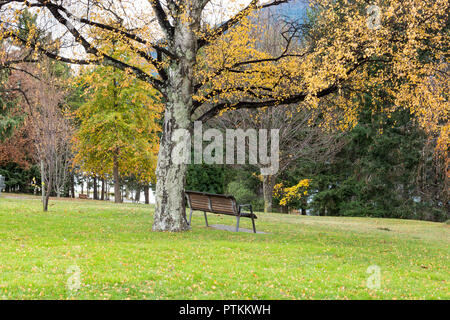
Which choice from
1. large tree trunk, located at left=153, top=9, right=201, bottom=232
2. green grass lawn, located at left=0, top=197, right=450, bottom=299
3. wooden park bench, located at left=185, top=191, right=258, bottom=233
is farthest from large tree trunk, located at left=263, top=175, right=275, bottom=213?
large tree trunk, located at left=153, top=9, right=201, bottom=232

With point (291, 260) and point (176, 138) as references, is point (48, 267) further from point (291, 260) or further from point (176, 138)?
point (176, 138)

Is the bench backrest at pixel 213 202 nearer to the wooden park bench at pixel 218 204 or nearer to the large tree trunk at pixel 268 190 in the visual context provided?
the wooden park bench at pixel 218 204

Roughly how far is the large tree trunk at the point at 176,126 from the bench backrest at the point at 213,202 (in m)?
0.93

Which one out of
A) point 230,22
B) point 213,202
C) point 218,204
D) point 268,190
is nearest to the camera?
point 230,22

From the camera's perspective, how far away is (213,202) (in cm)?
1189

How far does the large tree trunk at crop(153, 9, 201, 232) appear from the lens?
36.2 feet

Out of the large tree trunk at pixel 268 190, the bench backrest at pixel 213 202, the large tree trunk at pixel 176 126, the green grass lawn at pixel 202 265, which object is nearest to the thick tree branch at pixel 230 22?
the large tree trunk at pixel 176 126

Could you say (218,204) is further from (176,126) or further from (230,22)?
(230,22)

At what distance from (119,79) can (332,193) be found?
1516cm

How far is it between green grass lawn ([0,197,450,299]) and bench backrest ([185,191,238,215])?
2.57ft

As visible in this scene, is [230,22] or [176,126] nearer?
[176,126]

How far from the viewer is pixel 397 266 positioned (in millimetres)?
7508

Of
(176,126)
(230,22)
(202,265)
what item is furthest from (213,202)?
(202,265)

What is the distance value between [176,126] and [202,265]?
16.9ft
